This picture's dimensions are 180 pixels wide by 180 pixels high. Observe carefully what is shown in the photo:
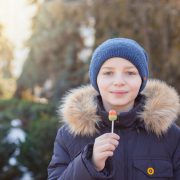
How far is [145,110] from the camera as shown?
2.35 meters

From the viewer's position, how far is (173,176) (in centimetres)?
223

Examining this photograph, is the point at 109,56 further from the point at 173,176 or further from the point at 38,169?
the point at 38,169

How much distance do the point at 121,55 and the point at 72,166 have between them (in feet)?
2.02

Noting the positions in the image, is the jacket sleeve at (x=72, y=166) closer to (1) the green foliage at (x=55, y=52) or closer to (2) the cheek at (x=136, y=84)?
(2) the cheek at (x=136, y=84)

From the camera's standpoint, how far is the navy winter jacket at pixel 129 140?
219 cm

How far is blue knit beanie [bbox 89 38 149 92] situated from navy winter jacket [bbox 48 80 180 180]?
143mm

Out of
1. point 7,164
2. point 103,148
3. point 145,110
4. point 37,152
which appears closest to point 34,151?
point 37,152

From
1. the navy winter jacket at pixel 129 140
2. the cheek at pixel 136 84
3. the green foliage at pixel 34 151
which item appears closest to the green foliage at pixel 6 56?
the green foliage at pixel 34 151

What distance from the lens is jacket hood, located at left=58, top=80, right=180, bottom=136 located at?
2.31 m

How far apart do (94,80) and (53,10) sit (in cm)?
508

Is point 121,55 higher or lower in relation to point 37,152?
higher

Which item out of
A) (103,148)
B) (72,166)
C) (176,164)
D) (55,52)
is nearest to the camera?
(103,148)

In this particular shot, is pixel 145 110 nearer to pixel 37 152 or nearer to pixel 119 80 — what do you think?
pixel 119 80

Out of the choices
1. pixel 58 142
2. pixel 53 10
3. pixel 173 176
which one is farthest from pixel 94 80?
pixel 53 10
